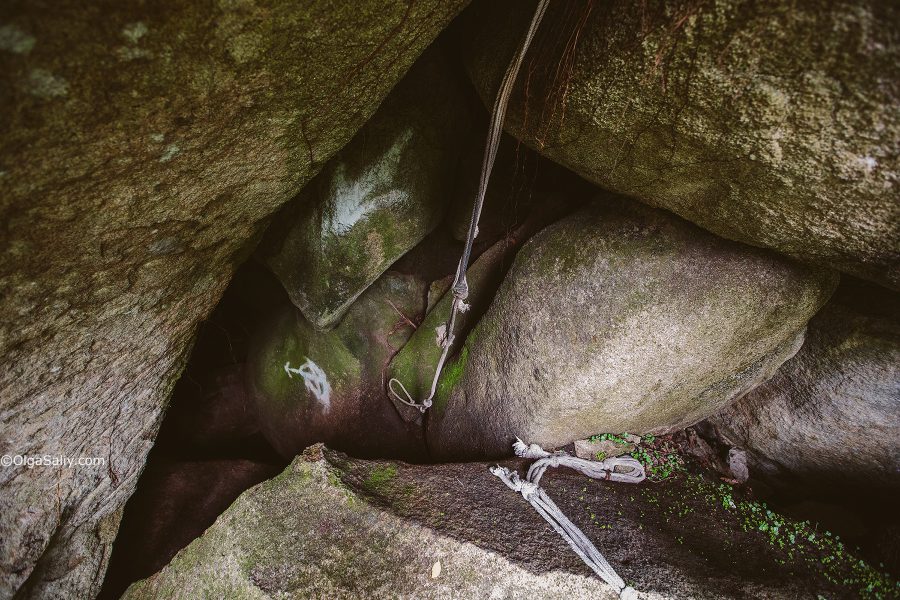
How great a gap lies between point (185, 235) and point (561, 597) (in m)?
1.70

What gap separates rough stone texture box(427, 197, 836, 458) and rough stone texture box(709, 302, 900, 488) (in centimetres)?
17

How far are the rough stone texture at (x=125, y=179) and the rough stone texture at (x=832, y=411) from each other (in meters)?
2.11

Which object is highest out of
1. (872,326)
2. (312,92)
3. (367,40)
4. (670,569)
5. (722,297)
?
(367,40)

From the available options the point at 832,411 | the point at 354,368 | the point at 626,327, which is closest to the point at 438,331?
the point at 354,368

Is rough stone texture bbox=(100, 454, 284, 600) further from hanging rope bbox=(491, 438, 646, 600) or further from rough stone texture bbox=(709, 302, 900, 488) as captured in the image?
rough stone texture bbox=(709, 302, 900, 488)

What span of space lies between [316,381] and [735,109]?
267 cm

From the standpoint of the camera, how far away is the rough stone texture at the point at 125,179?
31.9 inches

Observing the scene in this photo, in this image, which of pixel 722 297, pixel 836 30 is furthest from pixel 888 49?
pixel 722 297

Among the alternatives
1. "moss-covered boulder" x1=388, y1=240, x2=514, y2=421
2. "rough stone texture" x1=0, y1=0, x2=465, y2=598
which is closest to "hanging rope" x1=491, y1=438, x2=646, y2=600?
"moss-covered boulder" x1=388, y1=240, x2=514, y2=421

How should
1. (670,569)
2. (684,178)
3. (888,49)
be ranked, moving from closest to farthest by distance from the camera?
(888,49) → (684,178) → (670,569)

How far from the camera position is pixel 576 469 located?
191 cm

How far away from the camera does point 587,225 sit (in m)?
1.83

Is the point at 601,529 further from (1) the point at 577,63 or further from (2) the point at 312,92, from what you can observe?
(2) the point at 312,92

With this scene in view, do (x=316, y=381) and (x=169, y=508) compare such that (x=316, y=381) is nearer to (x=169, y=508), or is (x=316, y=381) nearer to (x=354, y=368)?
(x=354, y=368)
